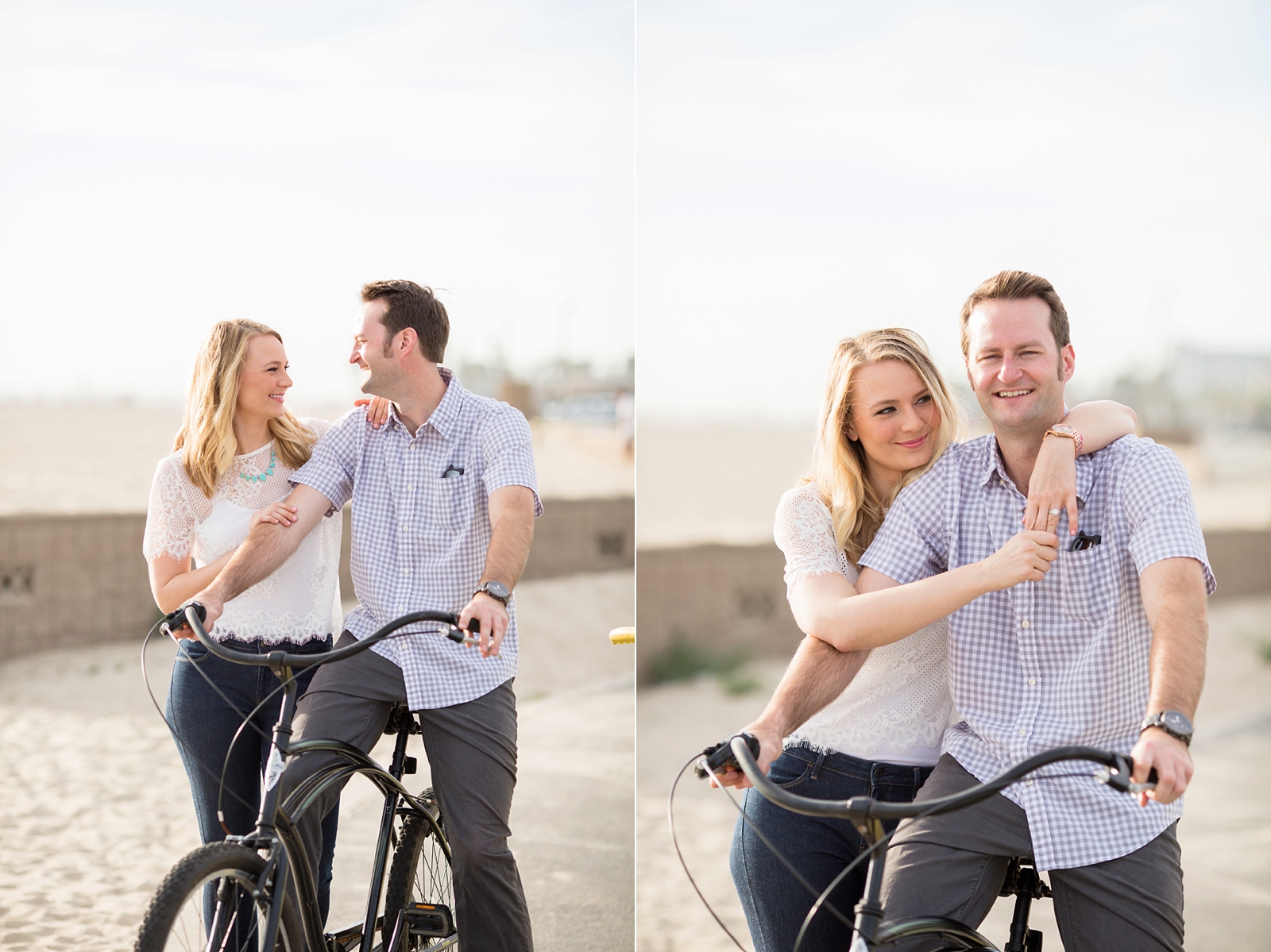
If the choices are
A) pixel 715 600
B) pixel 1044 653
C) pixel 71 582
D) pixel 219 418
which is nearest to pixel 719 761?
pixel 1044 653

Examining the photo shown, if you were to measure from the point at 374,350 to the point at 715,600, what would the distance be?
20.4 meters

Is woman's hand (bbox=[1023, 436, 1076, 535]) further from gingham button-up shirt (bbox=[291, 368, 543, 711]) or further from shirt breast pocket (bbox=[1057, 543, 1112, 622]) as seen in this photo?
gingham button-up shirt (bbox=[291, 368, 543, 711])

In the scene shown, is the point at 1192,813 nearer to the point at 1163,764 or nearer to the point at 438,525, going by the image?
the point at 438,525

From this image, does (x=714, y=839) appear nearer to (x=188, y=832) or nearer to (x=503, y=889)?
(x=188, y=832)

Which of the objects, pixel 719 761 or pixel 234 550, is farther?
pixel 234 550

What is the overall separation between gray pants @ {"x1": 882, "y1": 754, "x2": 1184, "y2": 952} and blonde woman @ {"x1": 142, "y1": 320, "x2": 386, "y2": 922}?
1.27 m

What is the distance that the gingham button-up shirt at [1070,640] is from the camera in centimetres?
170

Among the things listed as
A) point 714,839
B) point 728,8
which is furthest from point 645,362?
point 714,839

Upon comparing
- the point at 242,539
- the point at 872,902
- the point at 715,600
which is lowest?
the point at 715,600

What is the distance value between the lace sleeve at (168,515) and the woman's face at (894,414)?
4.68 feet

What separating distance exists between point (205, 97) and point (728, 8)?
655 inches

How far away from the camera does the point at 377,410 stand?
2523 millimetres

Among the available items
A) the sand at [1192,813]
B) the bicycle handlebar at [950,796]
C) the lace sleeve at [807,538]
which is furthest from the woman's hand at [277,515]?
the sand at [1192,813]

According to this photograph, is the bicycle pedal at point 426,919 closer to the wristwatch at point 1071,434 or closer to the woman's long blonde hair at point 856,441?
the woman's long blonde hair at point 856,441
